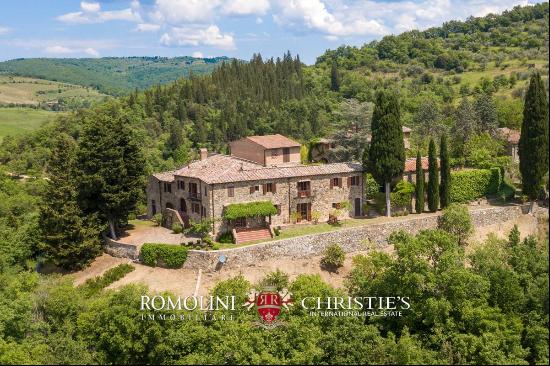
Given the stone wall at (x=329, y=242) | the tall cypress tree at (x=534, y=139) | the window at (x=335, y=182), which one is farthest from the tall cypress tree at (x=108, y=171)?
the tall cypress tree at (x=534, y=139)

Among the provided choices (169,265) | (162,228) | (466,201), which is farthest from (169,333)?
(466,201)

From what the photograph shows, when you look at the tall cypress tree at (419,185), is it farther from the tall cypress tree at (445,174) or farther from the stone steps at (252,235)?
the stone steps at (252,235)

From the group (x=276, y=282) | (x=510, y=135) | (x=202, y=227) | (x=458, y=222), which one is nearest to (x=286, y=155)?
(x=202, y=227)

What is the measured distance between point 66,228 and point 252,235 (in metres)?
15.7

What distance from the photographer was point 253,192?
44.9 metres

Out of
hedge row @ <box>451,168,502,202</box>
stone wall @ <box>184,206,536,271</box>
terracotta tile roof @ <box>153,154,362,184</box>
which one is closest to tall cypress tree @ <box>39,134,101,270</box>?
terracotta tile roof @ <box>153,154,362,184</box>

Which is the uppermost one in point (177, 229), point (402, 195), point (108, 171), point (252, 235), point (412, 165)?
point (108, 171)

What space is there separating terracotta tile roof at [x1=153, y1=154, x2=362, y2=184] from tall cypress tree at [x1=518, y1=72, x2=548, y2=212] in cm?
1535

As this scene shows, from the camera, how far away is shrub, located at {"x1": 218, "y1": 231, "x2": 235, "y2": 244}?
4325 cm

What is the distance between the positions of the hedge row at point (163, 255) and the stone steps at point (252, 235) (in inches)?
191

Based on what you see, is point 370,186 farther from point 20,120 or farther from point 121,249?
point 20,120

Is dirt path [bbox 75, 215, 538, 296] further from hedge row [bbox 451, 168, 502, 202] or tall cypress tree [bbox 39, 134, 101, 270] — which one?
hedge row [bbox 451, 168, 502, 202]

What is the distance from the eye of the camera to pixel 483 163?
181ft

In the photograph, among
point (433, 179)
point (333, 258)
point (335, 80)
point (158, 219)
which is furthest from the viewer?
point (335, 80)
